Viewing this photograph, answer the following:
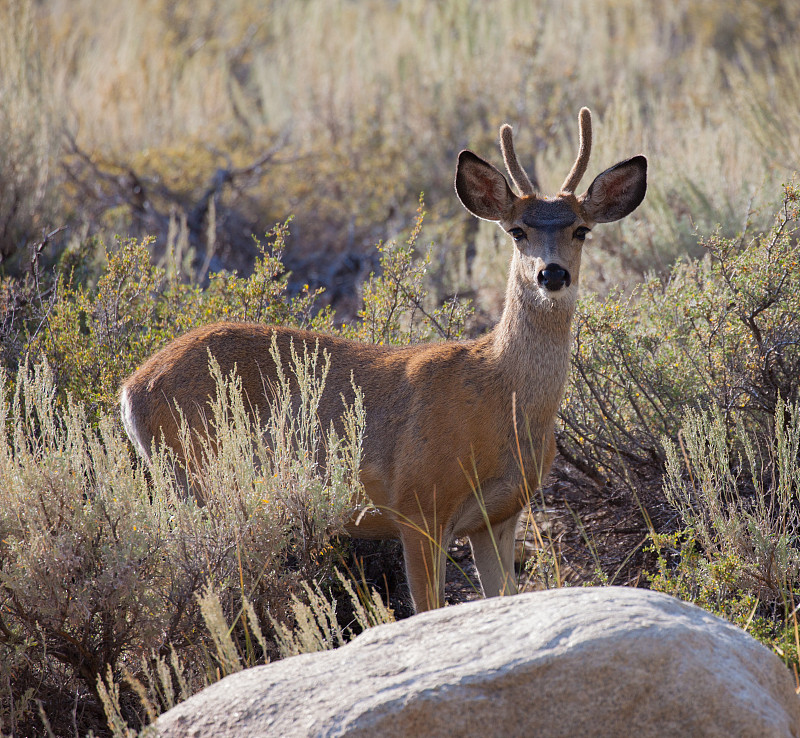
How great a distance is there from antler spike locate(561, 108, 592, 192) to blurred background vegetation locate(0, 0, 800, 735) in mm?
794

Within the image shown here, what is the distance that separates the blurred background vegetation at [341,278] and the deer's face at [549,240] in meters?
0.82

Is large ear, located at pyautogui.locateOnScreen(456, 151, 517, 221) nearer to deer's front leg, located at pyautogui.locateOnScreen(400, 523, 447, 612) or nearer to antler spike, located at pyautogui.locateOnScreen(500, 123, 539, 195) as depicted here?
antler spike, located at pyautogui.locateOnScreen(500, 123, 539, 195)

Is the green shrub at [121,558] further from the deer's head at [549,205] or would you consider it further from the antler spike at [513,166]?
the antler spike at [513,166]

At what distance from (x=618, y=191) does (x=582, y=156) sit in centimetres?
33

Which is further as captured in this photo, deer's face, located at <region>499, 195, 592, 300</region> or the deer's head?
the deer's head

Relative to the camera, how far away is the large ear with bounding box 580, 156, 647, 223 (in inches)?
207

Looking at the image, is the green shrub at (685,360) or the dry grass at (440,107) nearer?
the green shrub at (685,360)

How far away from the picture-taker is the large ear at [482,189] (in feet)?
17.1

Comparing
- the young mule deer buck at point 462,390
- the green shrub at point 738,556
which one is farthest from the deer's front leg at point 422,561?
the green shrub at point 738,556

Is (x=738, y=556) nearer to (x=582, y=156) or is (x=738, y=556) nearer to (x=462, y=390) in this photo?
(x=462, y=390)

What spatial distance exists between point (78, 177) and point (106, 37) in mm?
6809

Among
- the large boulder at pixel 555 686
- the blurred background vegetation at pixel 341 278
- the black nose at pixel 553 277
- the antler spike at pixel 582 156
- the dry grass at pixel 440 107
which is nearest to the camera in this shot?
the large boulder at pixel 555 686

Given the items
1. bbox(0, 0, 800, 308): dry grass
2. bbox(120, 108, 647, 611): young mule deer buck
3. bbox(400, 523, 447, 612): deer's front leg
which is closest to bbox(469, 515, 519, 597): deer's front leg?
bbox(120, 108, 647, 611): young mule deer buck

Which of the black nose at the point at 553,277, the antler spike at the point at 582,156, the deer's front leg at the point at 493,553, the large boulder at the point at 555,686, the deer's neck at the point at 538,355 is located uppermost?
the antler spike at the point at 582,156
